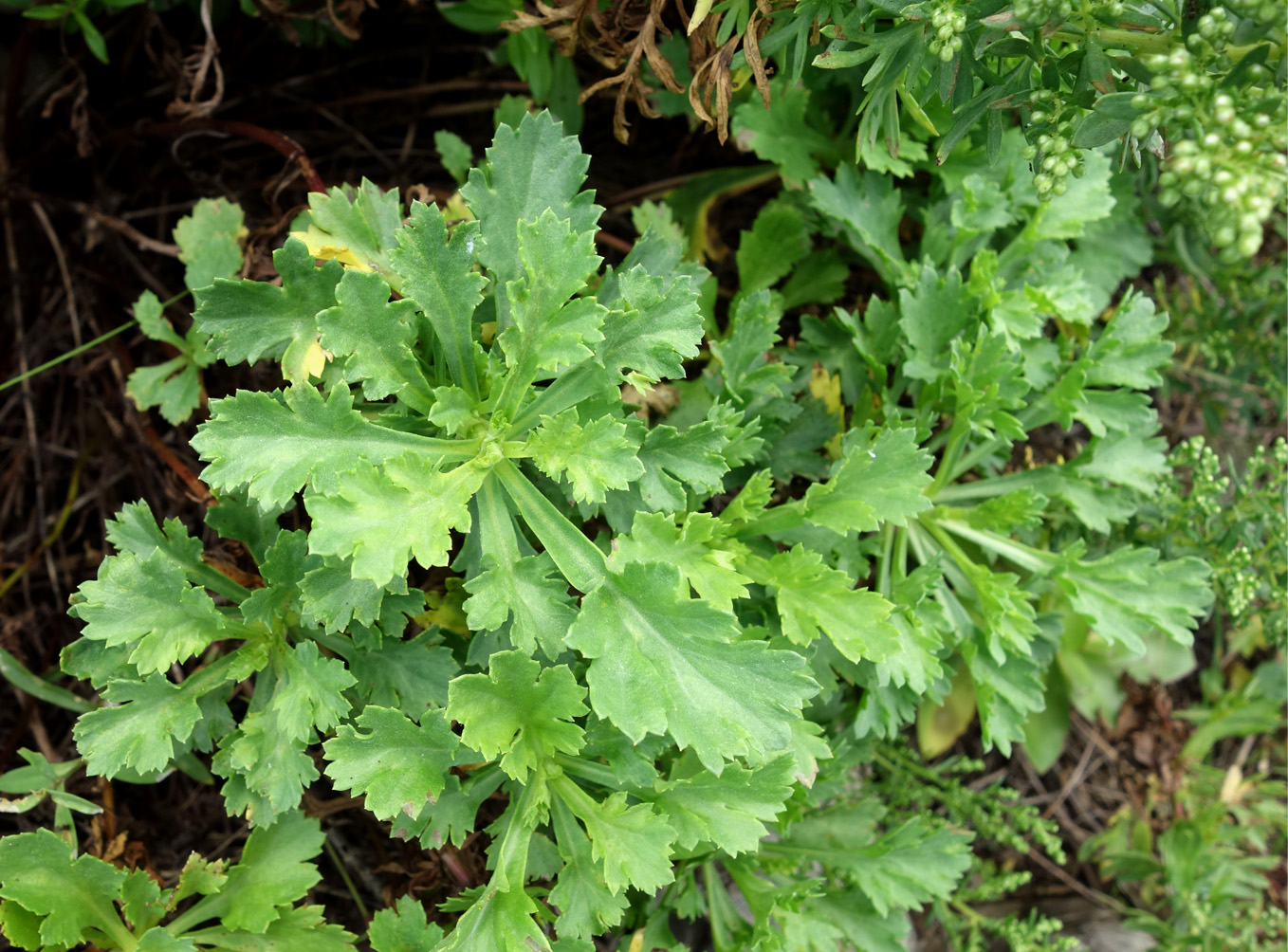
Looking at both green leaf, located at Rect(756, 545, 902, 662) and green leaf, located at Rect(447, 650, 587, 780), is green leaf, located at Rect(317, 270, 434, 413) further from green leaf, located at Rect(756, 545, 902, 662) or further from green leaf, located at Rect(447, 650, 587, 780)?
green leaf, located at Rect(756, 545, 902, 662)

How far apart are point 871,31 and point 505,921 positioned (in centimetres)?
185

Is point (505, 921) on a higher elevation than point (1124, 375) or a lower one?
lower

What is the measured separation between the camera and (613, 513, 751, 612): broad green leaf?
1.78m

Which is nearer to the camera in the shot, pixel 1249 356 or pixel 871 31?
pixel 871 31

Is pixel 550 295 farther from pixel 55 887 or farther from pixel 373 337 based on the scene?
pixel 55 887

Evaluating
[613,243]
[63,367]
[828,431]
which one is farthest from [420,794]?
[63,367]

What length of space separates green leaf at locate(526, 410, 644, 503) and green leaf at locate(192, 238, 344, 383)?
0.52m

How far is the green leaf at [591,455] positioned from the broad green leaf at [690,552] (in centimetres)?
11

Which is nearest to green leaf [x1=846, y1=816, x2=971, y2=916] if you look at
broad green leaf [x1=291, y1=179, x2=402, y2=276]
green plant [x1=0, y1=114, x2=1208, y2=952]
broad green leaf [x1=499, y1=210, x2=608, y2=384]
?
green plant [x1=0, y1=114, x2=1208, y2=952]

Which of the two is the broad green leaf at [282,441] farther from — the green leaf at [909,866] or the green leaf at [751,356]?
the green leaf at [909,866]

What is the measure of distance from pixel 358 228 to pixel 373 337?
36 cm

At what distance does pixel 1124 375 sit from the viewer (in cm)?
237

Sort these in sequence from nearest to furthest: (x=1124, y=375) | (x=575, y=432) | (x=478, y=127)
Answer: (x=575, y=432) < (x=1124, y=375) < (x=478, y=127)

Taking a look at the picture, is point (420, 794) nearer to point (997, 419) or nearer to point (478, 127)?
point (997, 419)
